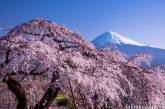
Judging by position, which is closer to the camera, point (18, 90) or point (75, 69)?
point (75, 69)

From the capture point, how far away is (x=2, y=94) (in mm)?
9078

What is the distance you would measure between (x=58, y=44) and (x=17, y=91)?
1.37 meters

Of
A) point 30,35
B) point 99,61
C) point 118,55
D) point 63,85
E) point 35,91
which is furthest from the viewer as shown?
point 118,55

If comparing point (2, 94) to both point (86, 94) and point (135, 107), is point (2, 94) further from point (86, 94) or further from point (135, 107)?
point (135, 107)

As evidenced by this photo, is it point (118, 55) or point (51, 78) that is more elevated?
point (118, 55)

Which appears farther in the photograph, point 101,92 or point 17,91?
point 17,91

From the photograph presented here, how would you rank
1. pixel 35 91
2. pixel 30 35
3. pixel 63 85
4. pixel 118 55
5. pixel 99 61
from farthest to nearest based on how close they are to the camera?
pixel 118 55
pixel 35 91
pixel 30 35
pixel 99 61
pixel 63 85

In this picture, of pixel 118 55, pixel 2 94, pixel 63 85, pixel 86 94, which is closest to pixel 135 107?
pixel 118 55

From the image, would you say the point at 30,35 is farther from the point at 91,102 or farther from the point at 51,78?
the point at 91,102

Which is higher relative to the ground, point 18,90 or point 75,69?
point 75,69

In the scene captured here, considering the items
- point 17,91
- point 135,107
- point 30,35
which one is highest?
point 30,35

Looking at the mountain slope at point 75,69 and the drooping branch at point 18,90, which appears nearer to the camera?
the mountain slope at point 75,69

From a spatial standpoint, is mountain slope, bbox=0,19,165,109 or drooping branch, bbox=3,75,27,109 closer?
mountain slope, bbox=0,19,165,109

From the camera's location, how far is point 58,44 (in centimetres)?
770
